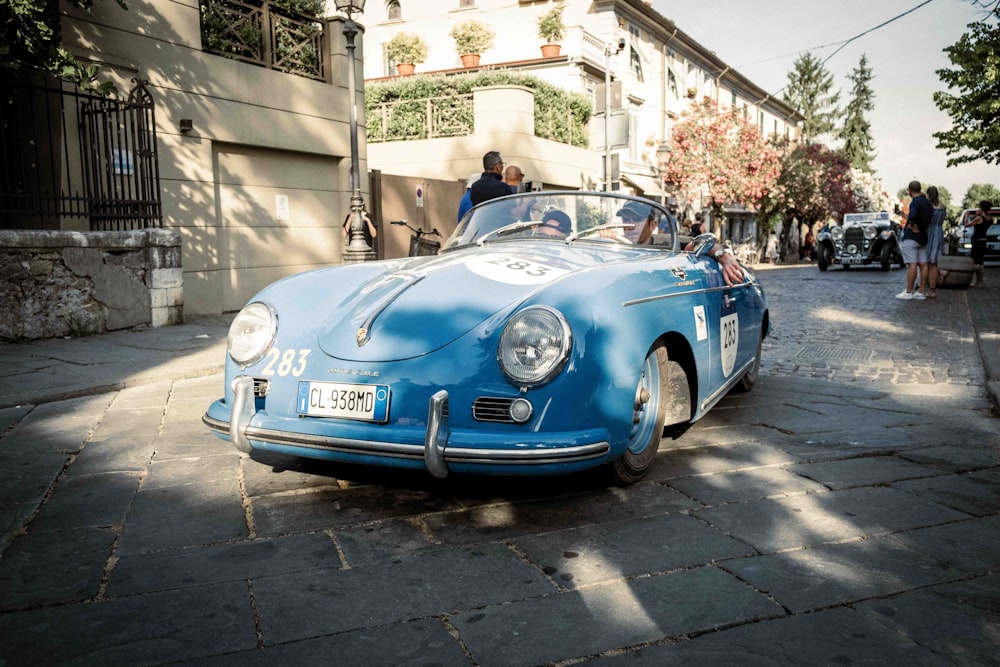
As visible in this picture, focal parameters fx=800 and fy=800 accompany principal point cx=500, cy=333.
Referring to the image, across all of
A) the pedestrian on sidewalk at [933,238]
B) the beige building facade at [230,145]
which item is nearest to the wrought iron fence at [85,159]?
the beige building facade at [230,145]

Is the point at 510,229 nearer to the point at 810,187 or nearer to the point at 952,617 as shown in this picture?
the point at 952,617

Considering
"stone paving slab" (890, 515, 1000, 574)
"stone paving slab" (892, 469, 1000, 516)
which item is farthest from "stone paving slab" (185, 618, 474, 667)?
"stone paving slab" (892, 469, 1000, 516)

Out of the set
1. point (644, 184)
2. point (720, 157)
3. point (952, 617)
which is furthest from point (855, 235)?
point (952, 617)

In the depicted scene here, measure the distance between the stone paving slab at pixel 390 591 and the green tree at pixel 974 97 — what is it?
1716 cm

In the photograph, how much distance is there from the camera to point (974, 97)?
58.2 ft

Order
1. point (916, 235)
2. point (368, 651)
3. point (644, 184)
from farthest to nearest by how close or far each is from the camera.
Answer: point (644, 184), point (916, 235), point (368, 651)

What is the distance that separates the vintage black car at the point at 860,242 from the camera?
2147 cm

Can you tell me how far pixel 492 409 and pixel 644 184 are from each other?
2980 cm

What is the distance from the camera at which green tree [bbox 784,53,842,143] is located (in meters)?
62.7

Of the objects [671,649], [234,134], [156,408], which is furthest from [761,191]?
[671,649]

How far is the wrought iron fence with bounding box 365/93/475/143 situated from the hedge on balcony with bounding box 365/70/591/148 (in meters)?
0.03

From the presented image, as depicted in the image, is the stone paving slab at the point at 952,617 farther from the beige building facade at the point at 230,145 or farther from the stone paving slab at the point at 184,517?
the beige building facade at the point at 230,145

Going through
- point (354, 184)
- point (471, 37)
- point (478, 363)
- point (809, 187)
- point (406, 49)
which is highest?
point (471, 37)

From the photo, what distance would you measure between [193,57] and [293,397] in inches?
355
